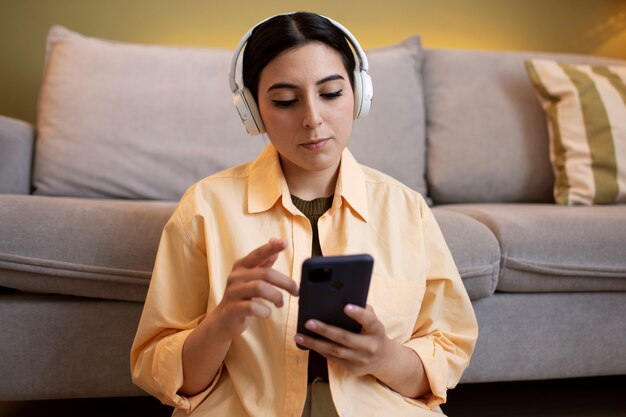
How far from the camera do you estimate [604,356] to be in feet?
4.26

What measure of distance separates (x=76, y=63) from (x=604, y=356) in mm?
1662

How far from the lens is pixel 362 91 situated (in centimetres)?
90

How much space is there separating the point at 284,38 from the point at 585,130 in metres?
1.23

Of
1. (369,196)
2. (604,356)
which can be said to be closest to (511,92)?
(604,356)

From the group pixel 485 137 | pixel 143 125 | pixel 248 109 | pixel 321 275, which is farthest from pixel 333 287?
pixel 485 137

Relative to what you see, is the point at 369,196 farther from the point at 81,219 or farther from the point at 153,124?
the point at 153,124

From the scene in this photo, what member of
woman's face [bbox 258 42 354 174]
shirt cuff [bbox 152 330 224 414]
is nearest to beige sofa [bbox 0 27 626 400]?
shirt cuff [bbox 152 330 224 414]

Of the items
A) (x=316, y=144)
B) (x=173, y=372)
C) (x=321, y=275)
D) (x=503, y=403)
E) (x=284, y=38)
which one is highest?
(x=284, y=38)

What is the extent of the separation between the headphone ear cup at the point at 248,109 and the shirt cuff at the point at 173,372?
35 centimetres

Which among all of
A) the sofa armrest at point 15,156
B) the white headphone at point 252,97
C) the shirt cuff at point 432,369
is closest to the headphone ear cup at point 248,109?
the white headphone at point 252,97

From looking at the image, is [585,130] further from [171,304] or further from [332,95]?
[171,304]

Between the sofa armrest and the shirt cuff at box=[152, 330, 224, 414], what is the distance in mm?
948

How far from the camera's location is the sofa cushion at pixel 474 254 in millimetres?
1160

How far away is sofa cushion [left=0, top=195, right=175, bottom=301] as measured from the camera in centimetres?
107
